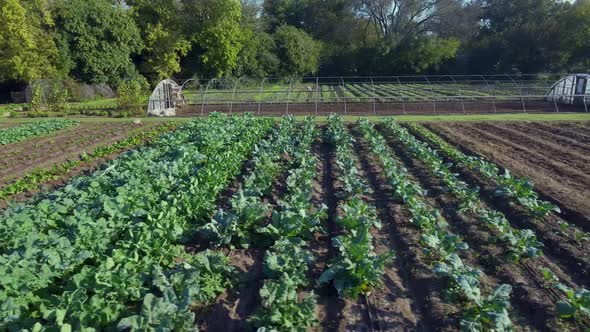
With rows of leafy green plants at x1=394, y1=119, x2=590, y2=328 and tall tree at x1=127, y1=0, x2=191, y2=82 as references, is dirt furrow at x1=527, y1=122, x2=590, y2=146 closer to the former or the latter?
rows of leafy green plants at x1=394, y1=119, x2=590, y2=328

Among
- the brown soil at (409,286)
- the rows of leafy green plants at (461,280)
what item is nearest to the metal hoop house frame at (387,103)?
the brown soil at (409,286)

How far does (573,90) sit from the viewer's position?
78.7ft

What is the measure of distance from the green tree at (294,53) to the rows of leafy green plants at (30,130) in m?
27.3

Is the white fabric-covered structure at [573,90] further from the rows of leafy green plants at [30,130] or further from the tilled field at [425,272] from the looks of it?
the rows of leafy green plants at [30,130]

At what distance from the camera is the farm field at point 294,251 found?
4285 mm

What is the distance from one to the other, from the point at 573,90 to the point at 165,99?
2338 centimetres

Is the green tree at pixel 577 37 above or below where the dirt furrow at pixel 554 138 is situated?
above

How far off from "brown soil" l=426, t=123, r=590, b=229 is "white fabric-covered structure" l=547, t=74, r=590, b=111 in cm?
947

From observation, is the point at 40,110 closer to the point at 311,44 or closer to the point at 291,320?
the point at 291,320

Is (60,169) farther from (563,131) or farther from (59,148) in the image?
(563,131)

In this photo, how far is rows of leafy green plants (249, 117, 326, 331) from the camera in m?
4.24

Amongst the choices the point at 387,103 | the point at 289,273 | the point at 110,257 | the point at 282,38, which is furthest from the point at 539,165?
the point at 282,38

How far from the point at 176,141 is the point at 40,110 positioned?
17.1 metres

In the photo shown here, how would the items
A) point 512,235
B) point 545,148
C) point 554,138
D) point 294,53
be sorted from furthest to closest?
point 294,53, point 554,138, point 545,148, point 512,235
